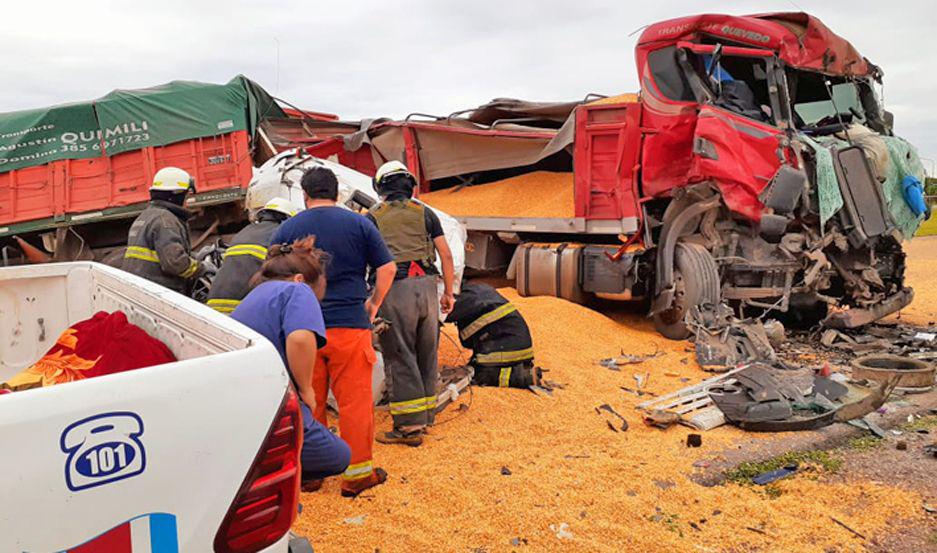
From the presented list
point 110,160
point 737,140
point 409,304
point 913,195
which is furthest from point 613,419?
point 110,160

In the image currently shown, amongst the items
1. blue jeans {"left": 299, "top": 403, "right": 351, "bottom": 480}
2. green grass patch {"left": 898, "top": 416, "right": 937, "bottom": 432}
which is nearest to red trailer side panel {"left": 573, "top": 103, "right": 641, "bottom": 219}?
green grass patch {"left": 898, "top": 416, "right": 937, "bottom": 432}

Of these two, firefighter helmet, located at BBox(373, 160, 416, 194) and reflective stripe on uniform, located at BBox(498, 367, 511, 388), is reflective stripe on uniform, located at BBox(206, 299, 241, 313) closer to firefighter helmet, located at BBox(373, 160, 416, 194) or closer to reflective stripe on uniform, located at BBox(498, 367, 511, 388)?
firefighter helmet, located at BBox(373, 160, 416, 194)

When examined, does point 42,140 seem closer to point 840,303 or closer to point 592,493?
point 592,493

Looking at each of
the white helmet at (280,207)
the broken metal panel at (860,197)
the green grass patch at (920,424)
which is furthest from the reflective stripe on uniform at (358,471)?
the broken metal panel at (860,197)

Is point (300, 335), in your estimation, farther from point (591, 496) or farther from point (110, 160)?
point (110, 160)

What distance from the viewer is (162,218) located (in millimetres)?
4711

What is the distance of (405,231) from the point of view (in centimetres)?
448

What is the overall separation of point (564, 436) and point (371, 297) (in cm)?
150

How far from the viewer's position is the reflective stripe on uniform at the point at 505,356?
5480 mm

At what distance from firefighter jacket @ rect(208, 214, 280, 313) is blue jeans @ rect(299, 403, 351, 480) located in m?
1.78

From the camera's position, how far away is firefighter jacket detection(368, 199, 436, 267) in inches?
175

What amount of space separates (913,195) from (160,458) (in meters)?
8.13

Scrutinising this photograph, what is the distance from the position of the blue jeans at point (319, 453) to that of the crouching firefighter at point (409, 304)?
1.83 m

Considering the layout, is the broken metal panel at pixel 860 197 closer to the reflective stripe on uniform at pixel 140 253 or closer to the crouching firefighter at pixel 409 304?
the crouching firefighter at pixel 409 304
